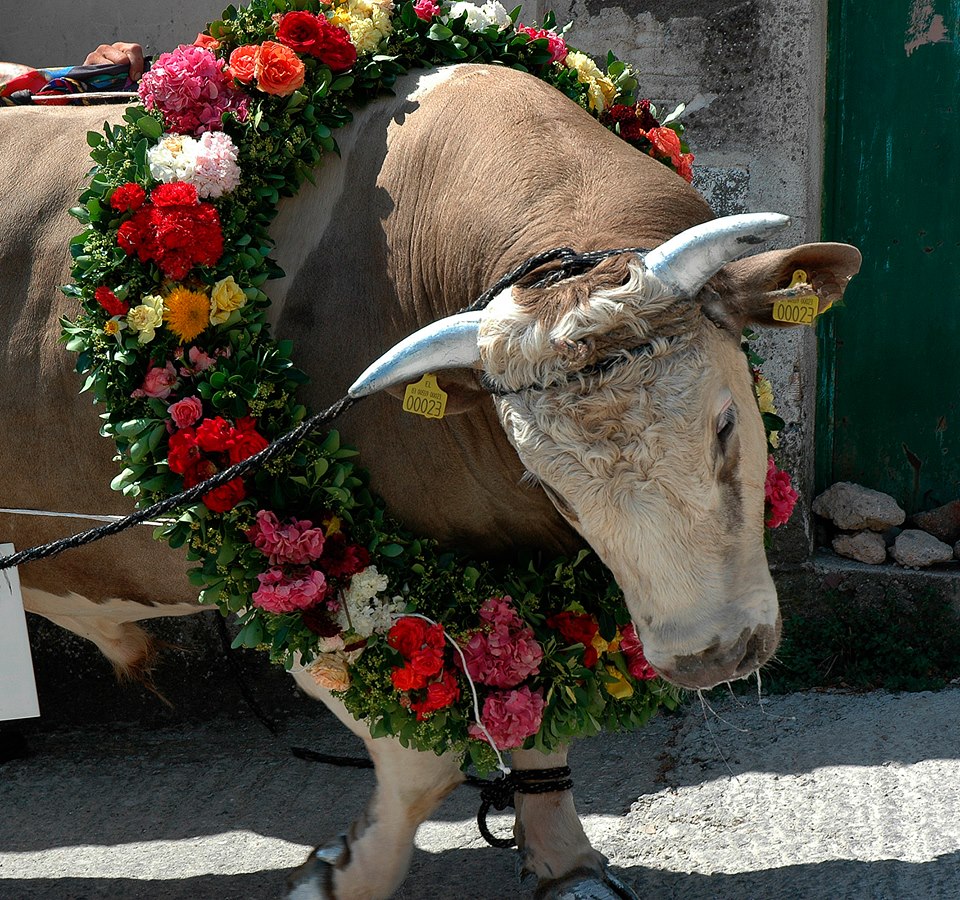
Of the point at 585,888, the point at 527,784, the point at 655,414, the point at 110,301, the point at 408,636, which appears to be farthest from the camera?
the point at 527,784

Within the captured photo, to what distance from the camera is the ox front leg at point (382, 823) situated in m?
3.00

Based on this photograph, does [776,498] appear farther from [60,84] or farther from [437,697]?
[60,84]

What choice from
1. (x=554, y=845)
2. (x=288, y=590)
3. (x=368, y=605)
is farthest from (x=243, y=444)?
(x=554, y=845)

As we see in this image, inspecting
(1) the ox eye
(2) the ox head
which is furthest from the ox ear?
(1) the ox eye

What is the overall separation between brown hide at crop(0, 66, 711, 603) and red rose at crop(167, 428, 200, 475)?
0.29 meters

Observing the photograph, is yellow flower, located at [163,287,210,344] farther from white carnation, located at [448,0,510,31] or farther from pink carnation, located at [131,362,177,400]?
white carnation, located at [448,0,510,31]

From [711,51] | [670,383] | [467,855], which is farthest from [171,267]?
[711,51]

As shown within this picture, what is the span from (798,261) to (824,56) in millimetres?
2345

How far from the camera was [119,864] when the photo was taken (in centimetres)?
372

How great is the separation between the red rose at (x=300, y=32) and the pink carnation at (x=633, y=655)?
1.55 meters

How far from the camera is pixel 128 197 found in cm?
282

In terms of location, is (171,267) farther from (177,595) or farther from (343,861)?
(343,861)

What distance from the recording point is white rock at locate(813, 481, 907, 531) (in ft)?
14.9

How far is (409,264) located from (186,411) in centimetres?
60
